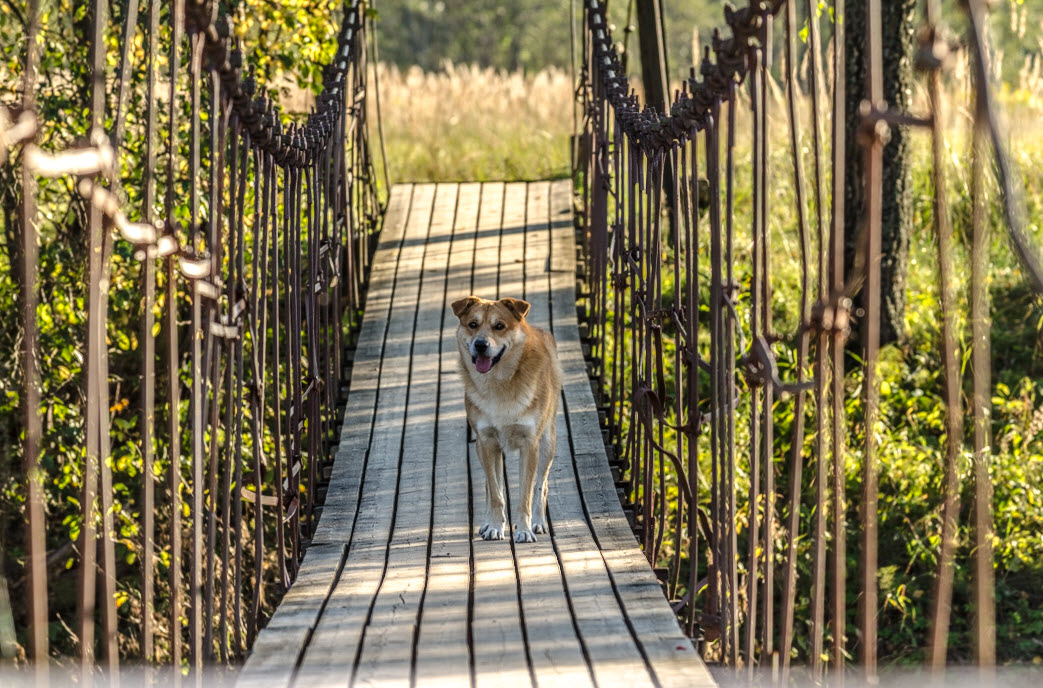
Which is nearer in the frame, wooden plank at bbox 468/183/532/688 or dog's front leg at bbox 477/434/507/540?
wooden plank at bbox 468/183/532/688

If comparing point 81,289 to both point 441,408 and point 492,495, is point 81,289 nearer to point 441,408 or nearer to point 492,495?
point 441,408

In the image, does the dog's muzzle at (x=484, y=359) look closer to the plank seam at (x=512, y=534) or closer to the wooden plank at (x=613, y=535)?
the plank seam at (x=512, y=534)

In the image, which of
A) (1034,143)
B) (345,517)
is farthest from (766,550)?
(1034,143)

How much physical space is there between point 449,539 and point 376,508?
17.9 inches

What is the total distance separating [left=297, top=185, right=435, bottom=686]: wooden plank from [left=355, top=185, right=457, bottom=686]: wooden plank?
0.04m

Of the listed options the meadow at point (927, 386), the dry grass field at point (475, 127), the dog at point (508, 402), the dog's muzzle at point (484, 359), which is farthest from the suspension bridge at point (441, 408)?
the dry grass field at point (475, 127)

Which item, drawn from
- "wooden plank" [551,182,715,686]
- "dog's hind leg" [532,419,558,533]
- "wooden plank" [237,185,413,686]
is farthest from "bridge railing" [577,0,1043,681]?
"wooden plank" [237,185,413,686]

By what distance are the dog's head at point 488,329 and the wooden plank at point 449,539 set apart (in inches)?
21.7

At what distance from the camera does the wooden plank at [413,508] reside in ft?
9.96

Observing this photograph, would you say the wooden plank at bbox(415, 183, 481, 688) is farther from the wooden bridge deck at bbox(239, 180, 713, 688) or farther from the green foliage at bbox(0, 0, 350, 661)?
the green foliage at bbox(0, 0, 350, 661)

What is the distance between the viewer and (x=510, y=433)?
4.51 m

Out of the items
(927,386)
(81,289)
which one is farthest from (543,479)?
(927,386)

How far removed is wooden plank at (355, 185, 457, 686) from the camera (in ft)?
9.96

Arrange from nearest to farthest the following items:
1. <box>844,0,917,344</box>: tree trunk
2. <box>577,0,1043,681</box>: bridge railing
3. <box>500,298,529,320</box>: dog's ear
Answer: <box>577,0,1043,681</box>: bridge railing < <box>500,298,529,320</box>: dog's ear < <box>844,0,917,344</box>: tree trunk
